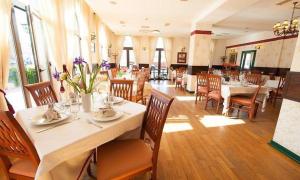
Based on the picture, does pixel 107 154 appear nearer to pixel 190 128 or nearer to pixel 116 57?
pixel 190 128

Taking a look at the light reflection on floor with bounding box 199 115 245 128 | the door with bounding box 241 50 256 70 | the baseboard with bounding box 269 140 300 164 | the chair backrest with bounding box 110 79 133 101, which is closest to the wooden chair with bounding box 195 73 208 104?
the light reflection on floor with bounding box 199 115 245 128

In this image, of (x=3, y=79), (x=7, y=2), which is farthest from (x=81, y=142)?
(x=7, y=2)

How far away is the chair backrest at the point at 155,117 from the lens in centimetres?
131

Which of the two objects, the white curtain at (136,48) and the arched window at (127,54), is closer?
the white curtain at (136,48)

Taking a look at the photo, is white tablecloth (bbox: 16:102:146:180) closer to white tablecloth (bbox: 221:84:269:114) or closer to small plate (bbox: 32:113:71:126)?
small plate (bbox: 32:113:71:126)

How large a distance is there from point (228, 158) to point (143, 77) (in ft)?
7.25

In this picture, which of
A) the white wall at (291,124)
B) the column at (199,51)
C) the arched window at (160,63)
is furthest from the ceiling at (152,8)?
the arched window at (160,63)

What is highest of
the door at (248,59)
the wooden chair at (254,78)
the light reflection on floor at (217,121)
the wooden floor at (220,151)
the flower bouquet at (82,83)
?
the door at (248,59)

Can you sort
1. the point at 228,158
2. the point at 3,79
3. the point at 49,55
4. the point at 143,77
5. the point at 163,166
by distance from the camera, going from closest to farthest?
1. the point at 3,79
2. the point at 163,166
3. the point at 228,158
4. the point at 49,55
5. the point at 143,77

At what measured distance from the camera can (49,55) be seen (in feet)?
9.55

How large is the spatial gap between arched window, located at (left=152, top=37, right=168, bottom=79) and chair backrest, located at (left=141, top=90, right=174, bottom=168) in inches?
356

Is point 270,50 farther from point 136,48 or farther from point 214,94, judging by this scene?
point 136,48

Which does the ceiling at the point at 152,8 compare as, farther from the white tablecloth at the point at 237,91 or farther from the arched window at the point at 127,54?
the arched window at the point at 127,54

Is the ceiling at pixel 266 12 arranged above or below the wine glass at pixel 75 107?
above
